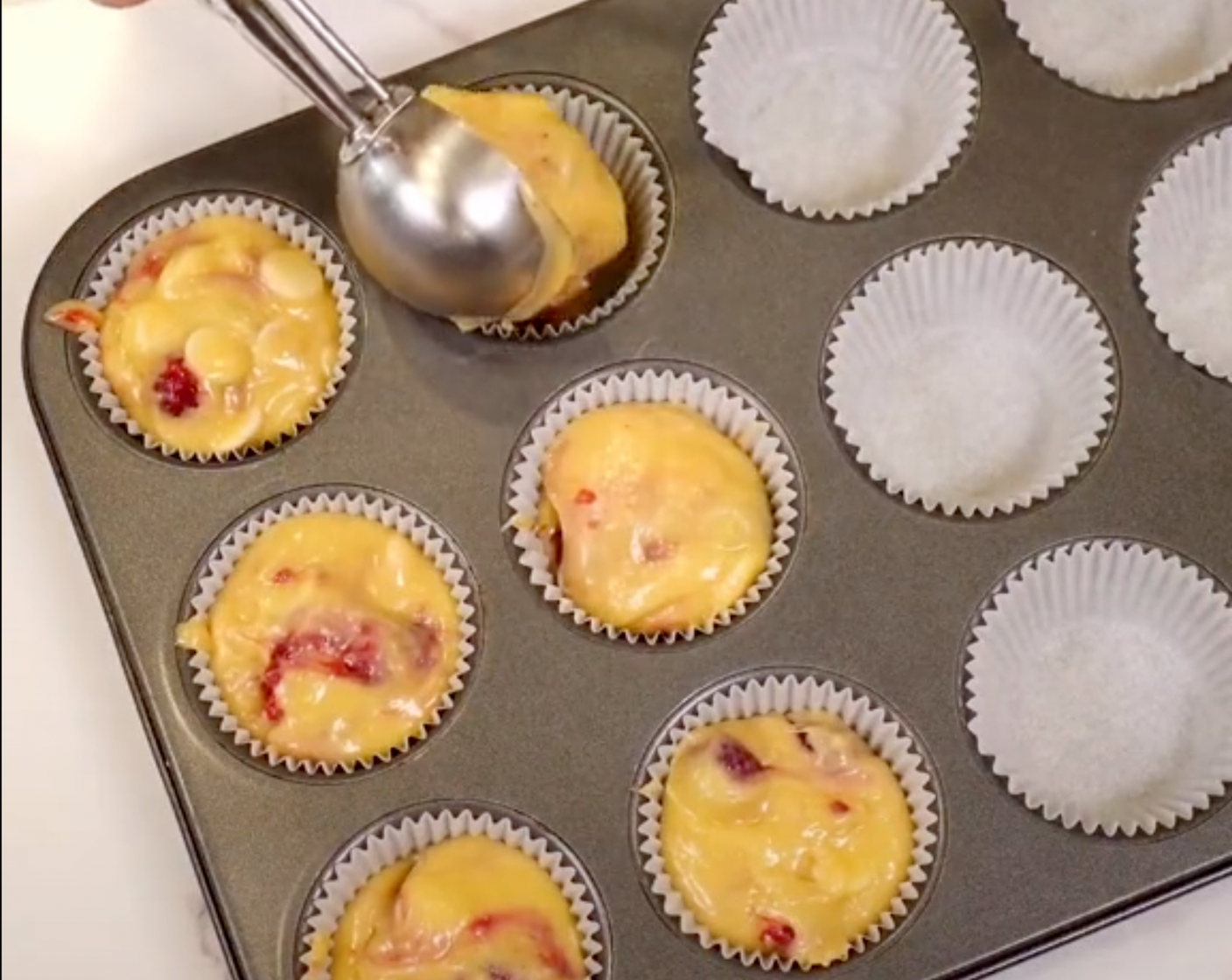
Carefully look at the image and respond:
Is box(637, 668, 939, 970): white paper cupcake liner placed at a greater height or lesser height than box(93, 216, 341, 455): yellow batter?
lesser

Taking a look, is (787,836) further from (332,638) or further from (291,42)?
(291,42)

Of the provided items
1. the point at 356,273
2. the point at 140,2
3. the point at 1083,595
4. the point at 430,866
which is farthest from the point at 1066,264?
the point at 140,2

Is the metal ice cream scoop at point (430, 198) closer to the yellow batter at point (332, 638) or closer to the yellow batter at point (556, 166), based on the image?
the yellow batter at point (556, 166)

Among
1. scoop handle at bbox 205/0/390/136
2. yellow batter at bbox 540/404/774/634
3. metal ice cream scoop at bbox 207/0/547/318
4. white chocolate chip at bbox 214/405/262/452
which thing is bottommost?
yellow batter at bbox 540/404/774/634

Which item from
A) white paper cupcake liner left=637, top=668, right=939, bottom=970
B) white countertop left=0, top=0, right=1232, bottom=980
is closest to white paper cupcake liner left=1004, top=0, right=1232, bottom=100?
white countertop left=0, top=0, right=1232, bottom=980

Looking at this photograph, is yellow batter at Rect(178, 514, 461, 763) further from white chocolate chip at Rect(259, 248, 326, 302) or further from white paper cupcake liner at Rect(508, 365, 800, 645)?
white chocolate chip at Rect(259, 248, 326, 302)

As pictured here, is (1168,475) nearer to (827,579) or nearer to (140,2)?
(827,579)

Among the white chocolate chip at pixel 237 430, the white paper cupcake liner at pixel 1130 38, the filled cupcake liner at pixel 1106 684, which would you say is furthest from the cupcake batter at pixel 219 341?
the white paper cupcake liner at pixel 1130 38
